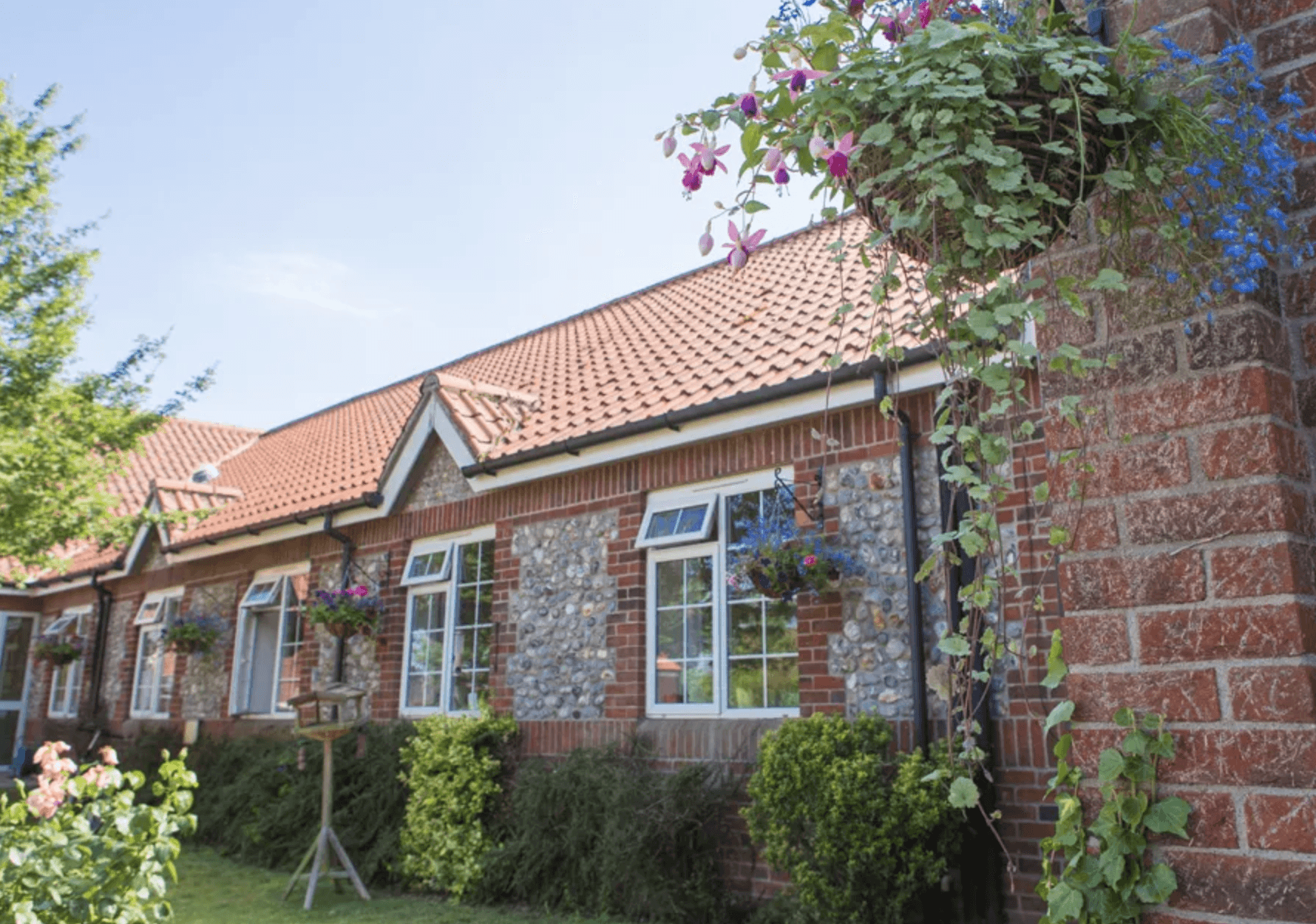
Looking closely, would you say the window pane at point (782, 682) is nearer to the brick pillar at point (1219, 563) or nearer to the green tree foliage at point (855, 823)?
the green tree foliage at point (855, 823)

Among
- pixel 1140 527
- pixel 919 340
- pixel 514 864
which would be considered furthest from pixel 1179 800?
pixel 514 864

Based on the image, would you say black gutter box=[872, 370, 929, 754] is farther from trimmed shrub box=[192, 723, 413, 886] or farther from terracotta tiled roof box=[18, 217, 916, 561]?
trimmed shrub box=[192, 723, 413, 886]

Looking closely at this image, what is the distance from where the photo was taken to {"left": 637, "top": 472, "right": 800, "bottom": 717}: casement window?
7.77 meters

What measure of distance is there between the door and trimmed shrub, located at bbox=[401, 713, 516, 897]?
15.4 m

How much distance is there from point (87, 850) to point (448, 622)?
5886 mm

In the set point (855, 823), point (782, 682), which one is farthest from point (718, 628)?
point (855, 823)

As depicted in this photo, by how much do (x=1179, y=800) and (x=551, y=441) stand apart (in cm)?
805

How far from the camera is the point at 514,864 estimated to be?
852 centimetres

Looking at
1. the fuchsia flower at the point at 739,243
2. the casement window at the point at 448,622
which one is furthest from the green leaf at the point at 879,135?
the casement window at the point at 448,622

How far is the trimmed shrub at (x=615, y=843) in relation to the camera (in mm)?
7250

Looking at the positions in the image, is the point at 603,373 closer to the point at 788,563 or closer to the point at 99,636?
the point at 788,563

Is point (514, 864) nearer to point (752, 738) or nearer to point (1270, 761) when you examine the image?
point (752, 738)

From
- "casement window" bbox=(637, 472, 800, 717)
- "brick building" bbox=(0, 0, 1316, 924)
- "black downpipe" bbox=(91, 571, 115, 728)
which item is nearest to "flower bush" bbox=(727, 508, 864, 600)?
"brick building" bbox=(0, 0, 1316, 924)

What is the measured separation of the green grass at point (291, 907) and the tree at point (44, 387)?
402 centimetres
